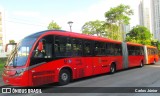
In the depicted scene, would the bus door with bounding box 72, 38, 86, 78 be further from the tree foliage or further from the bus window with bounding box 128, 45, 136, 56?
the tree foliage

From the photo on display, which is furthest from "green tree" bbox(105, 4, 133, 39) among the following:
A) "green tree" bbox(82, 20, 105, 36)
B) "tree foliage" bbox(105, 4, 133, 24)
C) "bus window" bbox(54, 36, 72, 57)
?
"bus window" bbox(54, 36, 72, 57)

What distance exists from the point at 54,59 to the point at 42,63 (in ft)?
3.00

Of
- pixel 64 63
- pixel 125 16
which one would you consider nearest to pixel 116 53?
pixel 64 63

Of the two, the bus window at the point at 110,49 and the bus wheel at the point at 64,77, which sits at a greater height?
the bus window at the point at 110,49

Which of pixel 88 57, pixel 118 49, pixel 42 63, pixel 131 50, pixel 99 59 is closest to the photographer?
pixel 42 63

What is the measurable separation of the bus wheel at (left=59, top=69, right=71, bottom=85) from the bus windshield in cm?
235

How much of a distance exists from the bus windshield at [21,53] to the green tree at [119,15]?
43.5 m

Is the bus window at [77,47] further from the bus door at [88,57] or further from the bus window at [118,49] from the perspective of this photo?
the bus window at [118,49]

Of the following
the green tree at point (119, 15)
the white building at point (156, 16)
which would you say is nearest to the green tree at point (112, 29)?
the green tree at point (119, 15)

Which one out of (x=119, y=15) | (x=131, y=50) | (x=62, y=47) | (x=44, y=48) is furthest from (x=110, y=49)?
(x=119, y=15)

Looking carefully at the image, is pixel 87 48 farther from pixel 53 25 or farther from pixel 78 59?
pixel 53 25

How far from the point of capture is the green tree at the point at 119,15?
179 ft

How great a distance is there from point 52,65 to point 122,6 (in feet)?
149

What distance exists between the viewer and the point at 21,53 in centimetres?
1201
